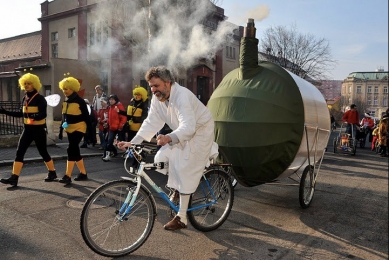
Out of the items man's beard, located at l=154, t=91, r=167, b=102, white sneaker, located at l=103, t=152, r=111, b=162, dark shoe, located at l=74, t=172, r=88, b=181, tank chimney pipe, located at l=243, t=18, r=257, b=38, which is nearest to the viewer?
man's beard, located at l=154, t=91, r=167, b=102

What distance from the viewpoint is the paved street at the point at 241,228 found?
3.33 metres

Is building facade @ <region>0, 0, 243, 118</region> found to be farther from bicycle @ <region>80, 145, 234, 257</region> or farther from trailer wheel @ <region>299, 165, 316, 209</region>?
bicycle @ <region>80, 145, 234, 257</region>

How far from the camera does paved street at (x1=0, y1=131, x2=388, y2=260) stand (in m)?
3.33

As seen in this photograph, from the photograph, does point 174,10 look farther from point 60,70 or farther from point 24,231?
point 24,231

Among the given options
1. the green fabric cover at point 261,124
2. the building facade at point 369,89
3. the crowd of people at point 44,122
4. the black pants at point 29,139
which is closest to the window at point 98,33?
the crowd of people at point 44,122

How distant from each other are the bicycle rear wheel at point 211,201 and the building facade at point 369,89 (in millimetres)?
2222

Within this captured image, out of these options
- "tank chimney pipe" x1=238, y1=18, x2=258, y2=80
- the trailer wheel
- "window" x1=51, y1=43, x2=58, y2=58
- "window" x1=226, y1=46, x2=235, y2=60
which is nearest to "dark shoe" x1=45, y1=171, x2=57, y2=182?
"tank chimney pipe" x1=238, y1=18, x2=258, y2=80

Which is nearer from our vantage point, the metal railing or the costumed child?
the costumed child

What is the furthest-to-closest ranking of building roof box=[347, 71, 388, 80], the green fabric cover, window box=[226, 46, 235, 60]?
1. window box=[226, 46, 235, 60]
2. the green fabric cover
3. building roof box=[347, 71, 388, 80]

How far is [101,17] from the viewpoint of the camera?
23.5 metres

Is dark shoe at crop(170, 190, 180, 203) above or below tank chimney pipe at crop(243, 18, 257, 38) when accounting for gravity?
below

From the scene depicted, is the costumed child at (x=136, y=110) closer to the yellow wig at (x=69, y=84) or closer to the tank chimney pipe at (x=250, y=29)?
the yellow wig at (x=69, y=84)

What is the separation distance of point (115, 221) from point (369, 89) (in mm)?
2601

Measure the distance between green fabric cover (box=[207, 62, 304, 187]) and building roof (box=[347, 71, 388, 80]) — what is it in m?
2.50
